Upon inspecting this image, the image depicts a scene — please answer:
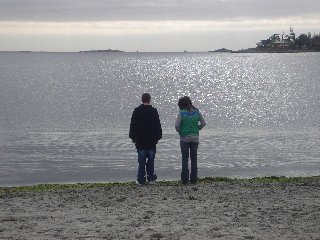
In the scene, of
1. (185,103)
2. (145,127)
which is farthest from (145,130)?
(185,103)

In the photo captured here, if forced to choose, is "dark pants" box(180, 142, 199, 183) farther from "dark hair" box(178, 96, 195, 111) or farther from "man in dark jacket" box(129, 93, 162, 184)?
"dark hair" box(178, 96, 195, 111)

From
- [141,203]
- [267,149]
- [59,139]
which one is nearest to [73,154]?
[59,139]

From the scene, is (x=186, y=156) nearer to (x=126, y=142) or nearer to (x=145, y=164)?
(x=145, y=164)

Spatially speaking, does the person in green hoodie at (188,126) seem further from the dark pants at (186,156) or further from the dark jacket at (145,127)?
the dark jacket at (145,127)

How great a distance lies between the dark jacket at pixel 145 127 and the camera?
13.7 meters

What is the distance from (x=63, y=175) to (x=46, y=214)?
424 inches

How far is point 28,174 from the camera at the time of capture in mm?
21391

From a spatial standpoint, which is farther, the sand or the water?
the water

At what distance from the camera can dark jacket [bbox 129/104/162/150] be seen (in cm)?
1366

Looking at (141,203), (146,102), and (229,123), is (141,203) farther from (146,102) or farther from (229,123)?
(229,123)

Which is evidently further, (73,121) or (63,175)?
(73,121)

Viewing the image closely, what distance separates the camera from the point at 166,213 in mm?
10508

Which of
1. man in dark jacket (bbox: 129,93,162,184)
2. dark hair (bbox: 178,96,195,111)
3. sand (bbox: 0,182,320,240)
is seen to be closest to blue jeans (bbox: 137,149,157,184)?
man in dark jacket (bbox: 129,93,162,184)

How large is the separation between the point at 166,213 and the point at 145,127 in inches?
137
